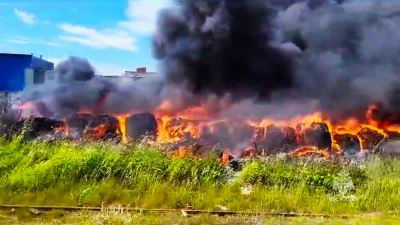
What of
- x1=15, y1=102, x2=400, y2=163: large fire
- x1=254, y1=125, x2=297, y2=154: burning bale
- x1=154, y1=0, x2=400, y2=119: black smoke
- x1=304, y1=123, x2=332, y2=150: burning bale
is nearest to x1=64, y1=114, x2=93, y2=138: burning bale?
x1=15, y1=102, x2=400, y2=163: large fire

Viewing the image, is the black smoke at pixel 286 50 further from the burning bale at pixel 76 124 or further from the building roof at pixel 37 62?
the building roof at pixel 37 62

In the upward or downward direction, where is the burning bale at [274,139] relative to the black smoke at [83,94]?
downward

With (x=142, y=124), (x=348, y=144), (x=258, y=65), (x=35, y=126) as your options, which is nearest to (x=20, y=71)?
(x=35, y=126)

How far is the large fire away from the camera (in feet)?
27.9

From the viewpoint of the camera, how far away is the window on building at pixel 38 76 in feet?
30.0

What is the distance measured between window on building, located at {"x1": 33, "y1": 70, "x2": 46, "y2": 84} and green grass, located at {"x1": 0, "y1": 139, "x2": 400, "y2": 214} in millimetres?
2115

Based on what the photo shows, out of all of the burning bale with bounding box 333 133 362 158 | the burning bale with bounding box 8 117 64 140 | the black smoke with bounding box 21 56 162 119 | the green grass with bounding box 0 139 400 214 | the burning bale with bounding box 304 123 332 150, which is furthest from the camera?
the black smoke with bounding box 21 56 162 119

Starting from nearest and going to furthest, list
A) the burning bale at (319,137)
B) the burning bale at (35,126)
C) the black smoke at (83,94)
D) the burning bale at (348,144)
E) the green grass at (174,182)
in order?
1. the green grass at (174,182)
2. the burning bale at (348,144)
3. the burning bale at (319,137)
4. the burning bale at (35,126)
5. the black smoke at (83,94)

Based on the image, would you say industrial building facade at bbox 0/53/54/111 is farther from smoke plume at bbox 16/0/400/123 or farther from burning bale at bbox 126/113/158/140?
burning bale at bbox 126/113/158/140

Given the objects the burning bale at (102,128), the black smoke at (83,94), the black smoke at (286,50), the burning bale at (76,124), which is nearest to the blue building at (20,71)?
the black smoke at (83,94)

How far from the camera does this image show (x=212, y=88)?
905 cm

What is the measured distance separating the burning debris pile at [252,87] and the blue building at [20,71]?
13.1 inches

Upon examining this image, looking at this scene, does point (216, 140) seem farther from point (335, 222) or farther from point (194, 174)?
point (335, 222)

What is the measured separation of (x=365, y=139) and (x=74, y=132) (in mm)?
6113
